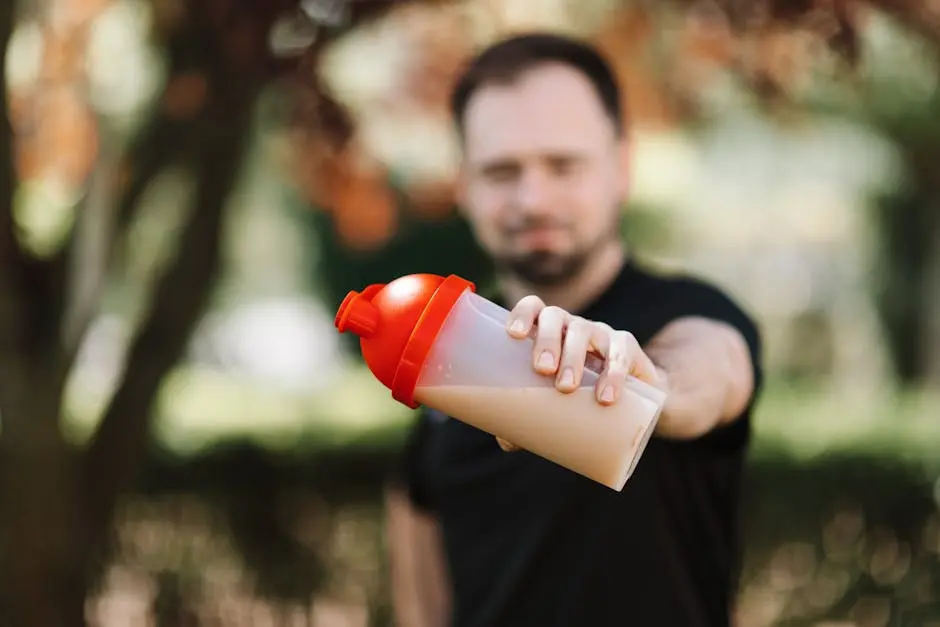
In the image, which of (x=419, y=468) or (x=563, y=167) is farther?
(x=419, y=468)

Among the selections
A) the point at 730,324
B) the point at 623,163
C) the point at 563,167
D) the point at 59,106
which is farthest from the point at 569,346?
the point at 59,106

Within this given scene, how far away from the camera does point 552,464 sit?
1.79 metres

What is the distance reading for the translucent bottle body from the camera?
1.23 meters

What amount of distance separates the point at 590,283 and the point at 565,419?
2.28 feet

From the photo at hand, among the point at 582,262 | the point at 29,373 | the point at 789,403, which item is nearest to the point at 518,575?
the point at 582,262

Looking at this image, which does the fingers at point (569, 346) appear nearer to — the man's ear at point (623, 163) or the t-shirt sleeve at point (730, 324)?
the t-shirt sleeve at point (730, 324)

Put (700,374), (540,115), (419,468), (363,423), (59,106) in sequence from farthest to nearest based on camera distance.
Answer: (363,423), (59,106), (419,468), (540,115), (700,374)

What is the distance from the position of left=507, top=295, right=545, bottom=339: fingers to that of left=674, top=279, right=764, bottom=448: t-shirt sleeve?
21.0 inches

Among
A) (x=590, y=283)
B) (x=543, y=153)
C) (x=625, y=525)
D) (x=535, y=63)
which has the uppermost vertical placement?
(x=535, y=63)

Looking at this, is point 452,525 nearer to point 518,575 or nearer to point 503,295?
point 518,575

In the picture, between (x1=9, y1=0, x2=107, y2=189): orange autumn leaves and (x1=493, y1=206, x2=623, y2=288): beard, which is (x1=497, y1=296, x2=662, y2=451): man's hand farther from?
(x1=9, y1=0, x2=107, y2=189): orange autumn leaves

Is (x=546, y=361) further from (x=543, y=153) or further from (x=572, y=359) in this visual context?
(x=543, y=153)

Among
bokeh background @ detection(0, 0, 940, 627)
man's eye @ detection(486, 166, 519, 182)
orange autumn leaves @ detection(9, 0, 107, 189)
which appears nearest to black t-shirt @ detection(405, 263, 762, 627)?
man's eye @ detection(486, 166, 519, 182)

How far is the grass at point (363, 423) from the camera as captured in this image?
4.61 m
